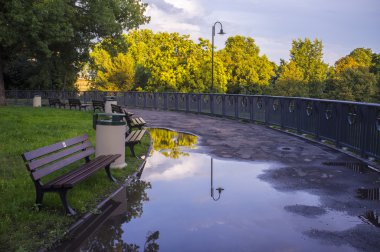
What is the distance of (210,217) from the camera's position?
5.46 meters

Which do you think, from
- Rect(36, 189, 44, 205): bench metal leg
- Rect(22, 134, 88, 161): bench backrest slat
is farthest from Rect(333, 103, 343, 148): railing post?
Rect(36, 189, 44, 205): bench metal leg

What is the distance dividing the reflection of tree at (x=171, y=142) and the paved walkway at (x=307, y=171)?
442mm

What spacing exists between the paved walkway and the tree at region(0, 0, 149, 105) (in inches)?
568

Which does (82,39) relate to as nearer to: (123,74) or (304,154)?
(304,154)

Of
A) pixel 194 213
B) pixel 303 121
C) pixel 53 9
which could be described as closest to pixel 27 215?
pixel 194 213

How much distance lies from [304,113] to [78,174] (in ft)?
30.8

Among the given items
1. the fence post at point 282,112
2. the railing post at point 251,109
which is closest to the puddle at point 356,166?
the fence post at point 282,112

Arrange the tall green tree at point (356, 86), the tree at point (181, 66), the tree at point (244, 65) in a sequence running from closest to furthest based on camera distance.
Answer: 1. the tree at point (181, 66)
2. the tall green tree at point (356, 86)
3. the tree at point (244, 65)

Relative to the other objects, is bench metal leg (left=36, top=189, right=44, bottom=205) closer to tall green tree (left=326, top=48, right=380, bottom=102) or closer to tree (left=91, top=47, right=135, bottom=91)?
tall green tree (left=326, top=48, right=380, bottom=102)

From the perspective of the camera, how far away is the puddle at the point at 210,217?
457 centimetres

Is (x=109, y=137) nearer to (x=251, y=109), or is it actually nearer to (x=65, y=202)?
(x=65, y=202)

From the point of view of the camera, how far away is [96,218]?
5398 mm

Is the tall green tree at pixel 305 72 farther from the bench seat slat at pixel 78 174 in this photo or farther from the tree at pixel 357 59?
the bench seat slat at pixel 78 174

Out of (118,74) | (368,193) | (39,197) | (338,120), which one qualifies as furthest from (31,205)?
(118,74)
